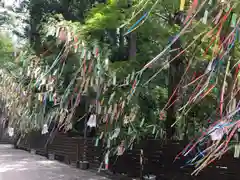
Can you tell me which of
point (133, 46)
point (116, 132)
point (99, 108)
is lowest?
point (116, 132)

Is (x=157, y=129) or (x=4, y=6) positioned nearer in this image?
(x=157, y=129)

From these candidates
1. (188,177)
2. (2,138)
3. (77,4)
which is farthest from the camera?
(2,138)

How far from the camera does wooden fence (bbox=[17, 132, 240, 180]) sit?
6117 mm

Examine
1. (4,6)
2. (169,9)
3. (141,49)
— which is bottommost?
(141,49)

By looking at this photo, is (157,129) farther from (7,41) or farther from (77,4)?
(7,41)

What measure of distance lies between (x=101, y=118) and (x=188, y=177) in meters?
2.38

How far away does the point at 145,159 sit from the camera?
798 centimetres

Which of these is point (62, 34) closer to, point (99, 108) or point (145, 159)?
point (99, 108)

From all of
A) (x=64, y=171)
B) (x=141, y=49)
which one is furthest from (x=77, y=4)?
(x=64, y=171)

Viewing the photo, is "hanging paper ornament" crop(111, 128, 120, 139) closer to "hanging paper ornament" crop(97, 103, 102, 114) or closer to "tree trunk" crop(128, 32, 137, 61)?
"hanging paper ornament" crop(97, 103, 102, 114)

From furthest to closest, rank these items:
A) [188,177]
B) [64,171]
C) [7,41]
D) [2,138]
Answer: [2,138] → [7,41] → [64,171] → [188,177]

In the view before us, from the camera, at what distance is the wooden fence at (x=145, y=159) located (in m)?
6.12

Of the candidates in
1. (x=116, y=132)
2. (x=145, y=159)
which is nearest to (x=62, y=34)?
(x=116, y=132)

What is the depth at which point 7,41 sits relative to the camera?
20.0 m
